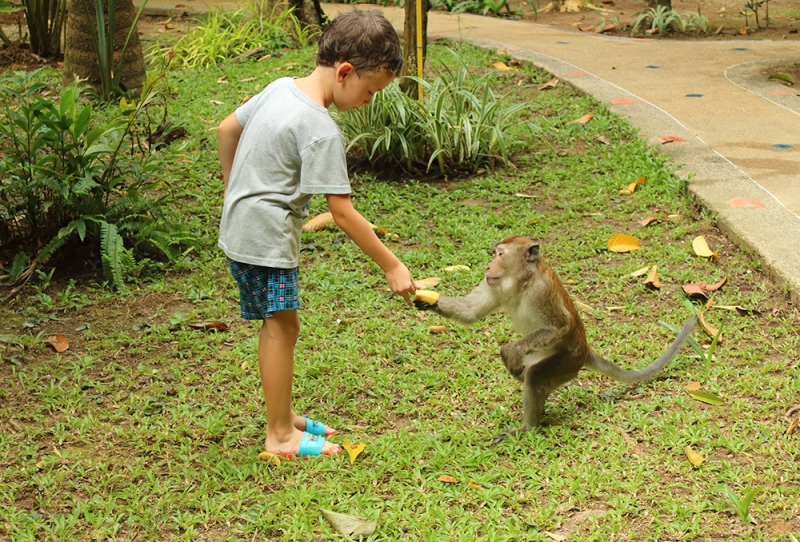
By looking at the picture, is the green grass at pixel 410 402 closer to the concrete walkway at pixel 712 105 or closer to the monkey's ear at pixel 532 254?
the concrete walkway at pixel 712 105

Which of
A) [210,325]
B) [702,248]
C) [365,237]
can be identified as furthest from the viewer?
[702,248]

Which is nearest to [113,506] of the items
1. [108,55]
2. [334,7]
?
[108,55]

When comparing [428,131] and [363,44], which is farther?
[428,131]

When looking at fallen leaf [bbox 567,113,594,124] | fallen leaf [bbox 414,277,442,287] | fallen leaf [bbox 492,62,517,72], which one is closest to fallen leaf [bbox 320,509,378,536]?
fallen leaf [bbox 414,277,442,287]

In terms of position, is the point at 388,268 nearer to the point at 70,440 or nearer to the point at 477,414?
the point at 477,414

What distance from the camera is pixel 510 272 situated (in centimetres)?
378

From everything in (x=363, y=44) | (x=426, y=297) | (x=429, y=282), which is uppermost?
(x=363, y=44)

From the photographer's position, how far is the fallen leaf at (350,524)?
10.5ft

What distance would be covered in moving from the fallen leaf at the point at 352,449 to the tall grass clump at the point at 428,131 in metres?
3.32

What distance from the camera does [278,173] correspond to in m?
3.39

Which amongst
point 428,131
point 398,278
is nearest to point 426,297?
point 398,278

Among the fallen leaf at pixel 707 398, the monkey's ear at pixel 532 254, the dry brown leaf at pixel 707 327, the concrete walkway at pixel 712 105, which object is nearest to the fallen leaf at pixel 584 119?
the concrete walkway at pixel 712 105

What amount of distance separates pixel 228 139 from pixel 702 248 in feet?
10.9

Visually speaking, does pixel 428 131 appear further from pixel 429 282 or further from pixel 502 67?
pixel 502 67
